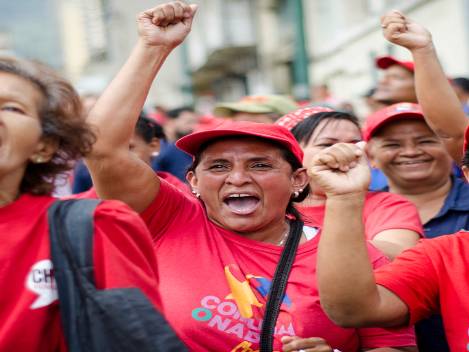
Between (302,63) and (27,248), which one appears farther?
(302,63)

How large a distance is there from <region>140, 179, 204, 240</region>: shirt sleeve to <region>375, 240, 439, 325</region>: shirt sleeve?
0.71 metres

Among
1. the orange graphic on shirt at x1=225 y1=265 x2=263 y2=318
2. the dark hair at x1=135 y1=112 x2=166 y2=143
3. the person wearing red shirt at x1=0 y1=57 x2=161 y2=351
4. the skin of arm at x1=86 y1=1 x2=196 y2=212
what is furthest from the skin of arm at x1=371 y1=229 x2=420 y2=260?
the dark hair at x1=135 y1=112 x2=166 y2=143

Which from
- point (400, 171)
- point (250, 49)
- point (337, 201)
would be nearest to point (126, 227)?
point (337, 201)

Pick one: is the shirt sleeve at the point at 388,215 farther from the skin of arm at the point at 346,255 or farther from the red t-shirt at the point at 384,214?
the skin of arm at the point at 346,255

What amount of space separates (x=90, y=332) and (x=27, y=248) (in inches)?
10.7

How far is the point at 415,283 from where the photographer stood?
2.46 m

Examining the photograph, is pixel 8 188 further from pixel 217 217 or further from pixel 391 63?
pixel 391 63

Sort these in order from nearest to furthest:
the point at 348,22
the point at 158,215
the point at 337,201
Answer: the point at 337,201
the point at 158,215
the point at 348,22

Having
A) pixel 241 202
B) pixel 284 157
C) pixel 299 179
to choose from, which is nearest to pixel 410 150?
pixel 299 179

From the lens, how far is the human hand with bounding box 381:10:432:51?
3352 mm

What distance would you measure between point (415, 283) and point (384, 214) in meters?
1.00

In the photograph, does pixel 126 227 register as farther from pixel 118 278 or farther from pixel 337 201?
pixel 337 201

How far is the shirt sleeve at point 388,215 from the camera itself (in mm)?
3343

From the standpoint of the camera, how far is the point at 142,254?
204 cm
